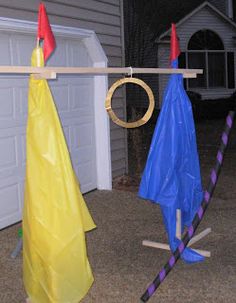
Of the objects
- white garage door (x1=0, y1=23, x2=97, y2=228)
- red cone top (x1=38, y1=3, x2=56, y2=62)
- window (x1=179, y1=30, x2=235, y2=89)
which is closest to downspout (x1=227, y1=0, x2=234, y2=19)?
window (x1=179, y1=30, x2=235, y2=89)

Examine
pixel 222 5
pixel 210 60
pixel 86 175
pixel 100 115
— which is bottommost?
pixel 86 175

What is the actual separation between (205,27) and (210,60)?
55.5 inches

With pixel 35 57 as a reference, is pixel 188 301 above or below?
below

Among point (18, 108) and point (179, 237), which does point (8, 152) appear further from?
point (179, 237)

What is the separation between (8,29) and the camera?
5.81 metres

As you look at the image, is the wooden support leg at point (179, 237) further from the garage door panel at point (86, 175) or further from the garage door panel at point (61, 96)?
the garage door panel at point (61, 96)

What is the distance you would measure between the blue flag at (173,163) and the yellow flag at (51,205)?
1.36 m

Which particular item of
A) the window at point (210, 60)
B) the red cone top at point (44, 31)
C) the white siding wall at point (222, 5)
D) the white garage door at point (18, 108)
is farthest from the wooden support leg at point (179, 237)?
the white siding wall at point (222, 5)

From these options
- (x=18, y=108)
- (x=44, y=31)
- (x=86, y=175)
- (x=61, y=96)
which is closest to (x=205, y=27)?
(x=86, y=175)

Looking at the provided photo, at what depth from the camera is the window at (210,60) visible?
21.0 m

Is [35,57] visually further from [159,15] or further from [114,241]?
[159,15]

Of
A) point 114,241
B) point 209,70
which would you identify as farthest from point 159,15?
point 114,241

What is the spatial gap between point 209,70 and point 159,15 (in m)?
3.25

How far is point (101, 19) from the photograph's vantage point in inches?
314
